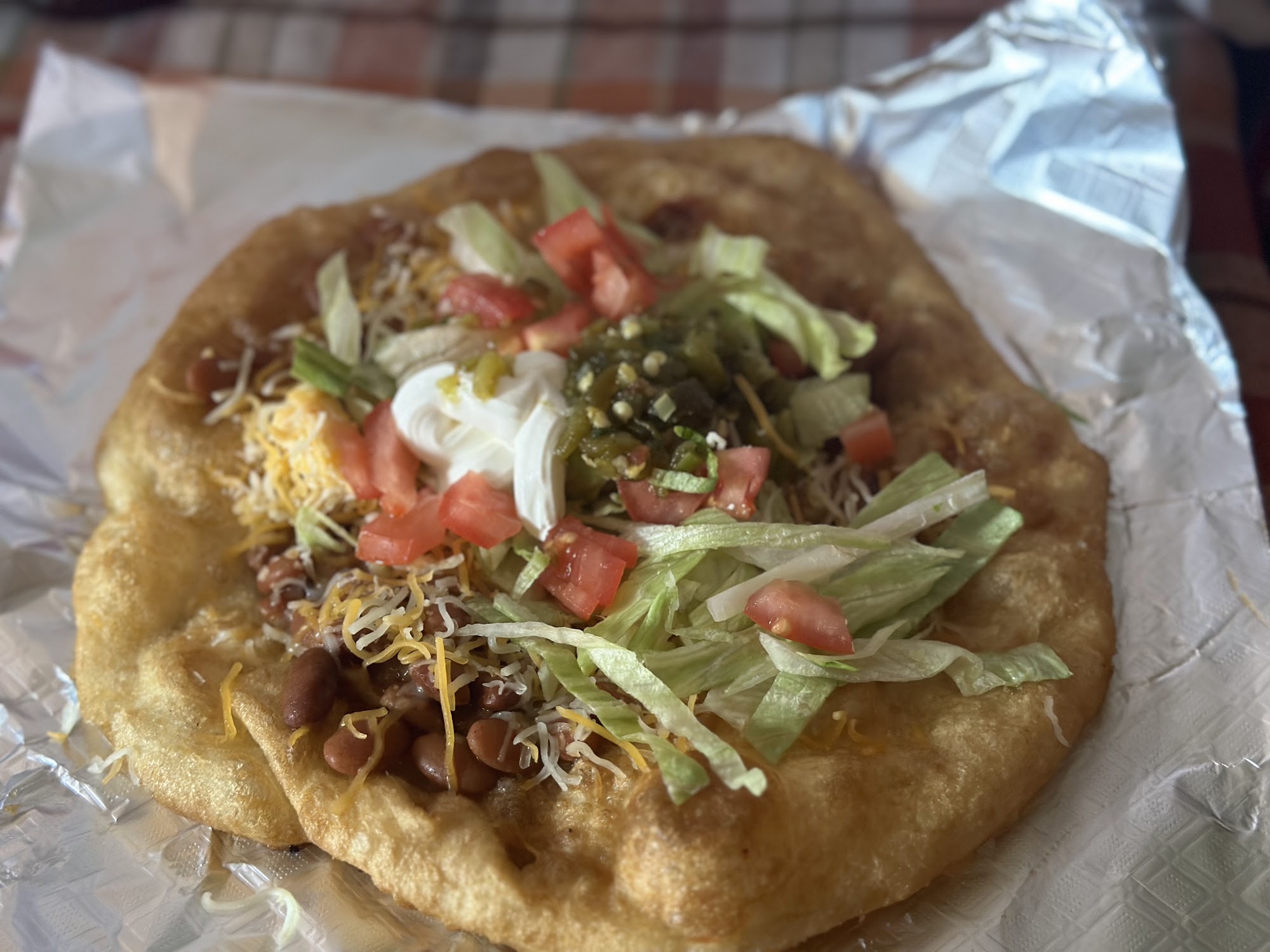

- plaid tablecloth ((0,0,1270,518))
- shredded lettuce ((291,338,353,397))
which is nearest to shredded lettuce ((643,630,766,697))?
shredded lettuce ((291,338,353,397))

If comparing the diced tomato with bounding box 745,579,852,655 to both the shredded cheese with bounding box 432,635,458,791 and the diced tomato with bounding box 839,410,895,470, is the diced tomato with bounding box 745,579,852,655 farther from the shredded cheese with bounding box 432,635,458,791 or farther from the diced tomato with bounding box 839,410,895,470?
the shredded cheese with bounding box 432,635,458,791

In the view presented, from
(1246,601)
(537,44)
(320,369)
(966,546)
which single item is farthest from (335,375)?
(537,44)

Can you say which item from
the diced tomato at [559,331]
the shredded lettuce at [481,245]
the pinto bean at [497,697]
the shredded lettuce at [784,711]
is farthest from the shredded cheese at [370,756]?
the shredded lettuce at [481,245]

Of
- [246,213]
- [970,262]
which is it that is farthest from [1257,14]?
[246,213]

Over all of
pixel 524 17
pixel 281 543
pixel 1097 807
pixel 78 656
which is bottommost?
pixel 78 656

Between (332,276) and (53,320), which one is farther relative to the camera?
(53,320)

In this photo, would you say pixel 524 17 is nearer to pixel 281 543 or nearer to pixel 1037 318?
pixel 1037 318
